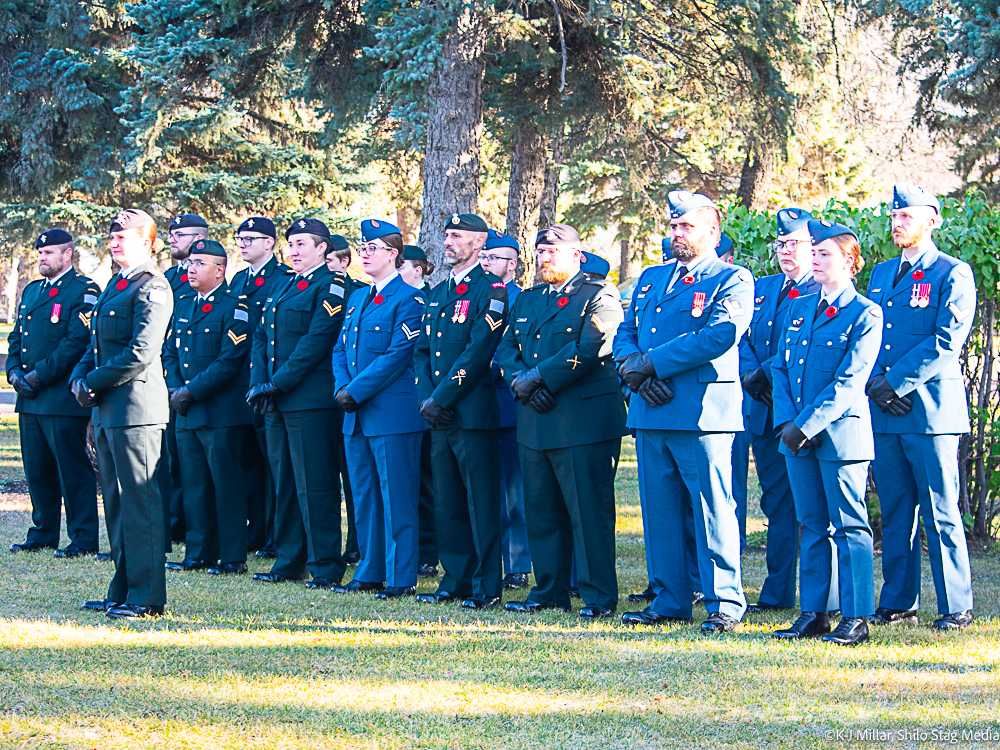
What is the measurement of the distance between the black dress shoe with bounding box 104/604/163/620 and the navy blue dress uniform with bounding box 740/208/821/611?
3.30 metres

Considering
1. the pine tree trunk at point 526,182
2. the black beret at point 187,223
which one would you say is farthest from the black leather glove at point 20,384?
the pine tree trunk at point 526,182

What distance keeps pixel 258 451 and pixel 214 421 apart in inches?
25.2

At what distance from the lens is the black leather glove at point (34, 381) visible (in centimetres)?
791

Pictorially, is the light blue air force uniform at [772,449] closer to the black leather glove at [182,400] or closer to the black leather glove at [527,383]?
the black leather glove at [527,383]

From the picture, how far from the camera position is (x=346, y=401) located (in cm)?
660

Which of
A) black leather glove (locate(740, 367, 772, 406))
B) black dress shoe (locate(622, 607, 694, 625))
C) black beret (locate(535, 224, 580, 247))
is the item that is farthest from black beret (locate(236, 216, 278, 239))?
black dress shoe (locate(622, 607, 694, 625))

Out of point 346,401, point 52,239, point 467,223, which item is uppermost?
point 52,239

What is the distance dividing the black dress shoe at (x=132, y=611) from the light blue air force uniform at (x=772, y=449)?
132 inches

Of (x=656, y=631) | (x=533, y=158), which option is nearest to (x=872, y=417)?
(x=656, y=631)

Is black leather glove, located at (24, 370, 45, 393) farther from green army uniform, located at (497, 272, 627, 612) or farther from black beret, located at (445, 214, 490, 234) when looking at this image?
green army uniform, located at (497, 272, 627, 612)

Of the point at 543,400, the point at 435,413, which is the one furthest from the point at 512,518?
the point at 543,400

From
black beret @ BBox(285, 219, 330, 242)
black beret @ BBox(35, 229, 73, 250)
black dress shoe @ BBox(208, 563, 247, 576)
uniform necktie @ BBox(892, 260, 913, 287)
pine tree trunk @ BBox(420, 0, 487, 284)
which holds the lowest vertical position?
black dress shoe @ BBox(208, 563, 247, 576)

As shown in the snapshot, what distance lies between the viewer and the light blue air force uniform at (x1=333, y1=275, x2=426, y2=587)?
6652 millimetres

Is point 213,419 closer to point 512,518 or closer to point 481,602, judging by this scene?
point 512,518
